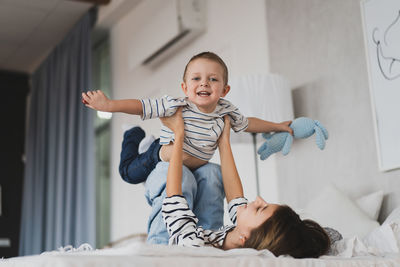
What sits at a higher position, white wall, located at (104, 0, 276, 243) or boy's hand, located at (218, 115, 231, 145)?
white wall, located at (104, 0, 276, 243)

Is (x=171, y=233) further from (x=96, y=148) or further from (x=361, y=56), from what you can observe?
(x=96, y=148)

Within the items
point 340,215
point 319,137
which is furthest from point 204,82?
point 340,215

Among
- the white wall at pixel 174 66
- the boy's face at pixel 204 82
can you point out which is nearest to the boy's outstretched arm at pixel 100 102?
the boy's face at pixel 204 82

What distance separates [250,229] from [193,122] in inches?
15.2

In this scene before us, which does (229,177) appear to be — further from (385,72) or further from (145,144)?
(385,72)

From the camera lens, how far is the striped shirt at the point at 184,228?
4.51 ft

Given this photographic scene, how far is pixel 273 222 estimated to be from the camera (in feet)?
4.50

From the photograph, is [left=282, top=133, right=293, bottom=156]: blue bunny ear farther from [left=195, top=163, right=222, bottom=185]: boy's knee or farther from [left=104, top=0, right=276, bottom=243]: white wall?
[left=104, top=0, right=276, bottom=243]: white wall

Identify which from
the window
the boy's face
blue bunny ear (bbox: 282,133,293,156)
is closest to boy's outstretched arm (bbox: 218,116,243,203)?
the boy's face

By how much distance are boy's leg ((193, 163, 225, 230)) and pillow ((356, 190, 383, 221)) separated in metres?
0.76

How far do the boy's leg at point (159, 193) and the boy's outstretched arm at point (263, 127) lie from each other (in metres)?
0.31

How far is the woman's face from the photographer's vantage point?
139cm

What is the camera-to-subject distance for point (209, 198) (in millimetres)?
1670

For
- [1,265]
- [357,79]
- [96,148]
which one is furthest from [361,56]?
[96,148]
